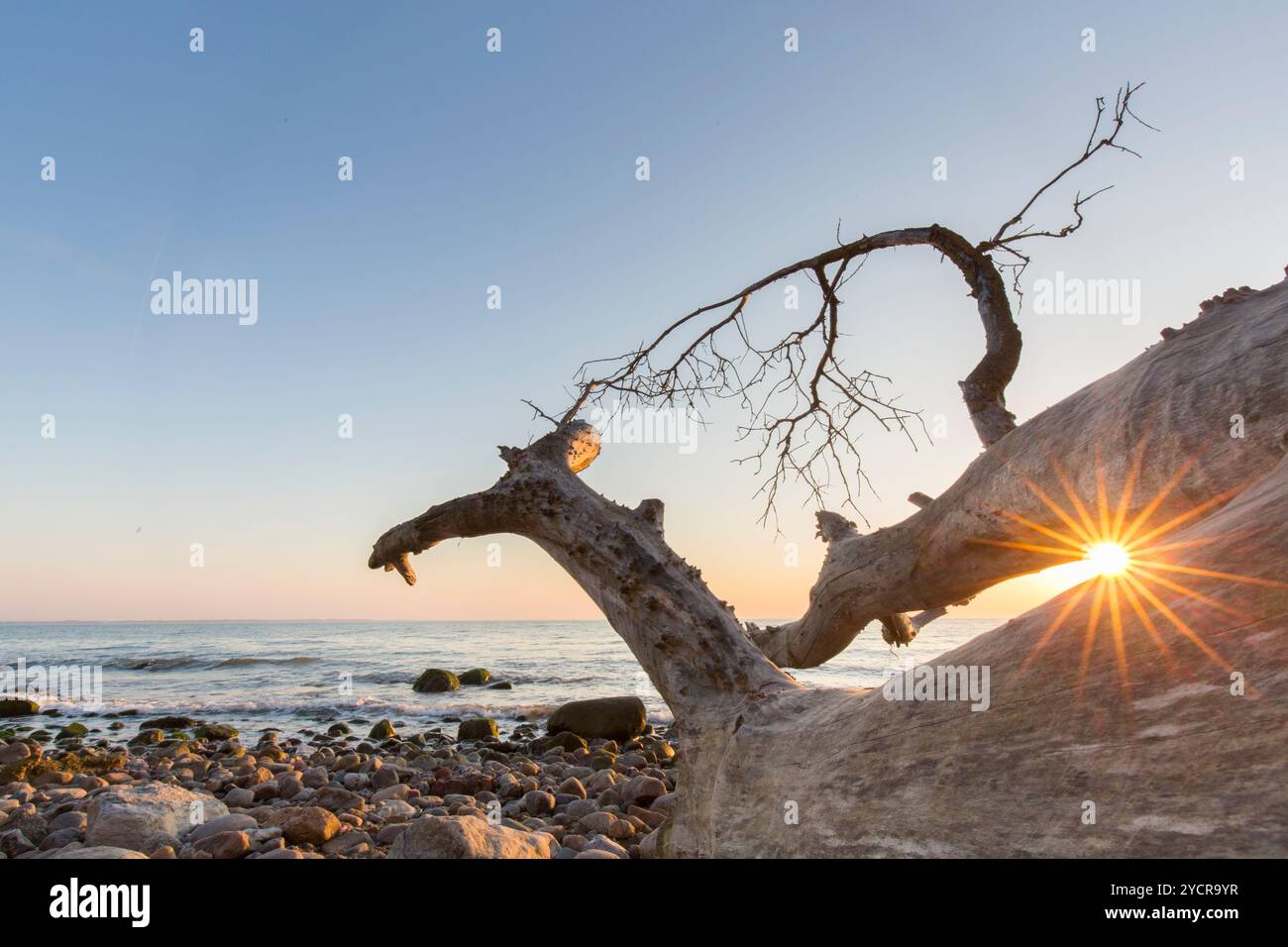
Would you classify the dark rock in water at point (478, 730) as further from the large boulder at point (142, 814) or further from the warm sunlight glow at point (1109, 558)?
the warm sunlight glow at point (1109, 558)

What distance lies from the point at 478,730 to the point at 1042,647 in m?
11.0

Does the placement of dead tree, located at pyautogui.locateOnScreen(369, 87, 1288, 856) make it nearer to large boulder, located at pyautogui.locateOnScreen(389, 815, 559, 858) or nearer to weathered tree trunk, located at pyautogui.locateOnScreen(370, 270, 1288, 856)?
weathered tree trunk, located at pyautogui.locateOnScreen(370, 270, 1288, 856)

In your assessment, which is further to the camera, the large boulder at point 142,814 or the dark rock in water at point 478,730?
the dark rock in water at point 478,730

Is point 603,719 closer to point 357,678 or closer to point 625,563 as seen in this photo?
point 625,563

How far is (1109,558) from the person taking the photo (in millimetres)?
3051

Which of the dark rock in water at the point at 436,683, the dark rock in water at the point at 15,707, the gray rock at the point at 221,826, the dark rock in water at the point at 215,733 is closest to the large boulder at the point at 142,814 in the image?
the gray rock at the point at 221,826

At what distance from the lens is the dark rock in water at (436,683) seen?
65.4ft

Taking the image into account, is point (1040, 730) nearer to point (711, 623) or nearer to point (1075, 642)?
point (1075, 642)

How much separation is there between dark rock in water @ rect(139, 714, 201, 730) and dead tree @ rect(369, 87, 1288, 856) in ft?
36.3

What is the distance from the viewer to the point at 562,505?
4363mm

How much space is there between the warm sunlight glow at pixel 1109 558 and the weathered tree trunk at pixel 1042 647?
0.10 m

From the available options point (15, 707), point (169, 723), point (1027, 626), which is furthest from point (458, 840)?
point (15, 707)
